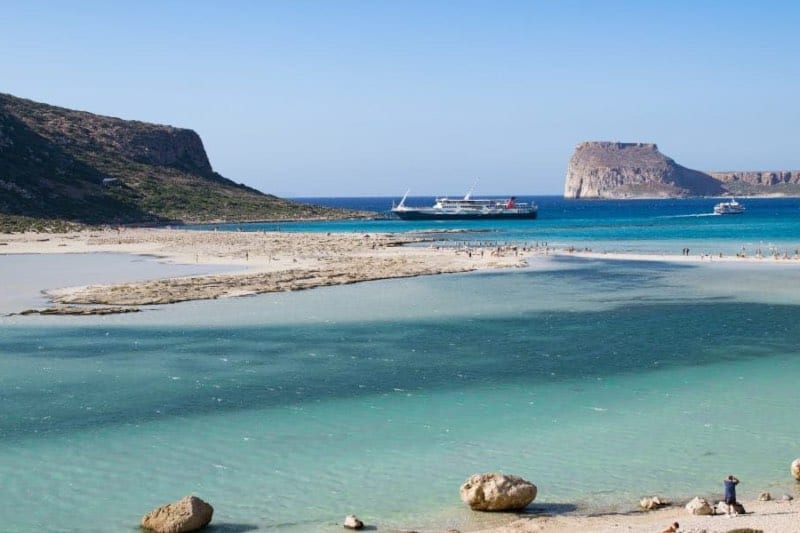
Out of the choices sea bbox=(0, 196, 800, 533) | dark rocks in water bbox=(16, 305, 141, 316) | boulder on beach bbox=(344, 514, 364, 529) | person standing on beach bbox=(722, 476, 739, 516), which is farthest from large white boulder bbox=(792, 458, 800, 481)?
dark rocks in water bbox=(16, 305, 141, 316)

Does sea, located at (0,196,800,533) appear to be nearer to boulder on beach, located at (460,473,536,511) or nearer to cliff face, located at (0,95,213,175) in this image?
boulder on beach, located at (460,473,536,511)

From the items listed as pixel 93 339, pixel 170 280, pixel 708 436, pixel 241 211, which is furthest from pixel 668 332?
pixel 241 211

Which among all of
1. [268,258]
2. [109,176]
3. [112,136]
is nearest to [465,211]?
[109,176]

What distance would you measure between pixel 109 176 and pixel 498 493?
449ft

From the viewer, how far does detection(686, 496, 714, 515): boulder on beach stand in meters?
14.3

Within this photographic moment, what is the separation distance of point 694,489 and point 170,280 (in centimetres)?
3733

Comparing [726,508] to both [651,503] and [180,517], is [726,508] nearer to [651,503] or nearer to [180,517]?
[651,503]

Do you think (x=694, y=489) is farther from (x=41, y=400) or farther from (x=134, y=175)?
(x=134, y=175)

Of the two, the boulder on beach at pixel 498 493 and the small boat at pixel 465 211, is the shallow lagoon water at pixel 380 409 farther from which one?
the small boat at pixel 465 211

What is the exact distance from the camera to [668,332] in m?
33.4

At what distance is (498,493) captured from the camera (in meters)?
14.9

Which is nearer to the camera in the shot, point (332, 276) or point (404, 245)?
point (332, 276)

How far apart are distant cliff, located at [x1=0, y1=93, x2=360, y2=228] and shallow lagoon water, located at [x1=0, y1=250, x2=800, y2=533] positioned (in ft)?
244

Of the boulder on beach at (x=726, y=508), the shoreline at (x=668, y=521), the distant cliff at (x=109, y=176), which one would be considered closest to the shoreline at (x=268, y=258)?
the distant cliff at (x=109, y=176)
